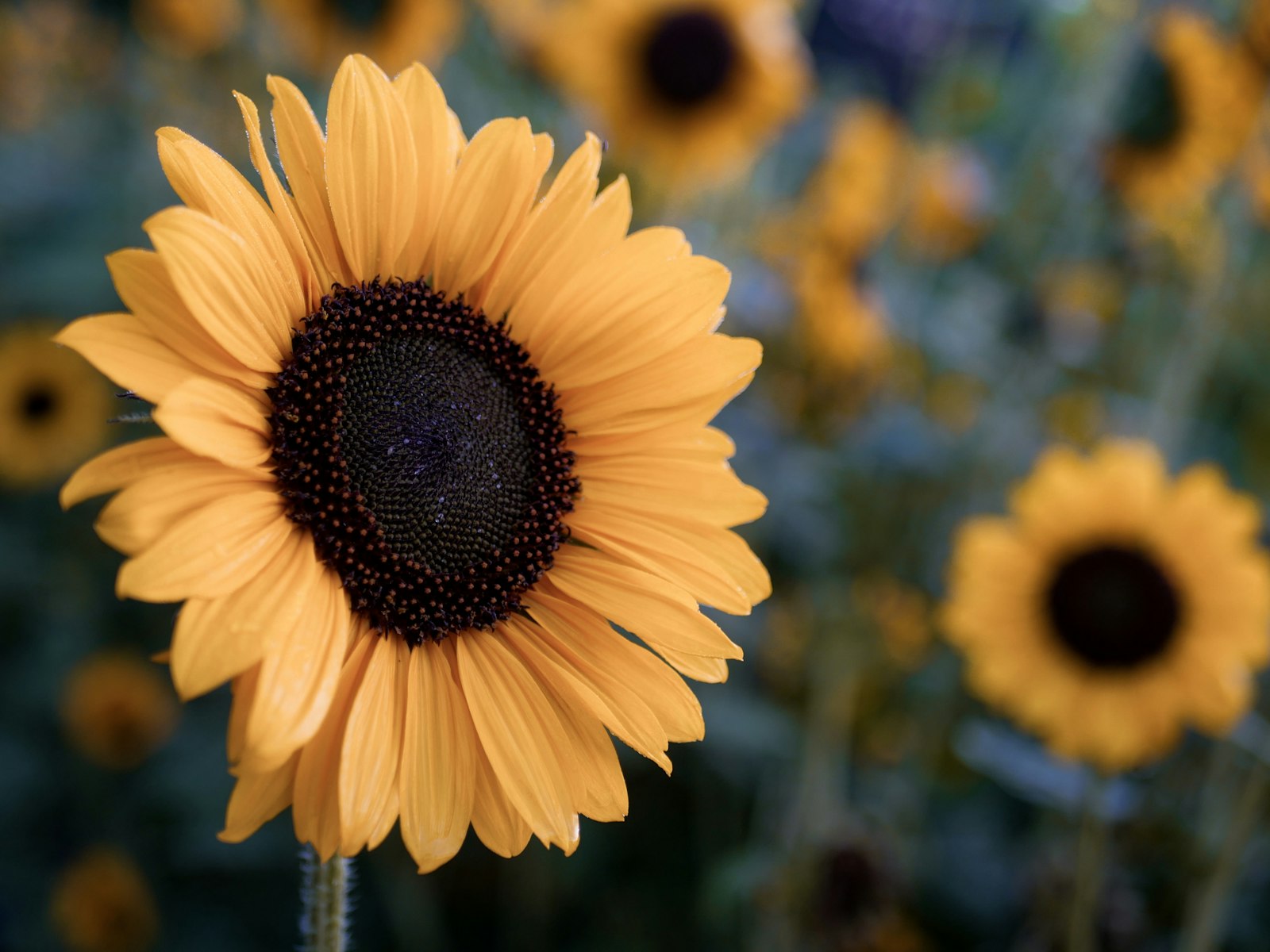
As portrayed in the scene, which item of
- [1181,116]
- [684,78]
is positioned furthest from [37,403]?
[1181,116]

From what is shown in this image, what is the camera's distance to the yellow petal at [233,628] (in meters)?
0.84

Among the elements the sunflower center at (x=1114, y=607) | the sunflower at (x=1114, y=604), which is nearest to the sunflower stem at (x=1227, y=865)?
the sunflower at (x=1114, y=604)

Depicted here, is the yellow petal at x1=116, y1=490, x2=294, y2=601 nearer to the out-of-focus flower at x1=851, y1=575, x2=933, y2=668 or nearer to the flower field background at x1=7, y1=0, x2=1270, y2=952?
the flower field background at x1=7, y1=0, x2=1270, y2=952

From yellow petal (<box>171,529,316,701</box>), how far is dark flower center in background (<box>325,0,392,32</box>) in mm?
2936

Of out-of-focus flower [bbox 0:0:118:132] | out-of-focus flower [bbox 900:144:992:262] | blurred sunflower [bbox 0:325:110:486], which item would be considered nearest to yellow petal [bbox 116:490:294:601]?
blurred sunflower [bbox 0:325:110:486]

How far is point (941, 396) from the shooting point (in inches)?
161

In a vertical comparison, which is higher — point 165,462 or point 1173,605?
point 1173,605

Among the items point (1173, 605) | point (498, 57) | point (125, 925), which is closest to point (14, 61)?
point (498, 57)

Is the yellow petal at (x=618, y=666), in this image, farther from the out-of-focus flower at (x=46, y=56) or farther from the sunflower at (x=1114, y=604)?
the out-of-focus flower at (x=46, y=56)

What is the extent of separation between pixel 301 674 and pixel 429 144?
563 mm

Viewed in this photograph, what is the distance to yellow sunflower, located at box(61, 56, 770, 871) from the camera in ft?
2.97

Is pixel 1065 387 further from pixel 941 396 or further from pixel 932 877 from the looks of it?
pixel 932 877

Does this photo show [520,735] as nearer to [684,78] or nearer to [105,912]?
[105,912]

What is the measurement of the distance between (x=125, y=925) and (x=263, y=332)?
2545 millimetres
